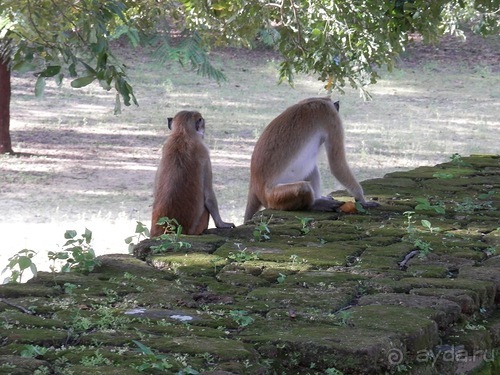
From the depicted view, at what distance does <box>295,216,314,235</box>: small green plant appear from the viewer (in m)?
6.10

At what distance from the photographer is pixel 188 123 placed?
7.11 metres

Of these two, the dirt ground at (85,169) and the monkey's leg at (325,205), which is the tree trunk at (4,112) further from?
the monkey's leg at (325,205)

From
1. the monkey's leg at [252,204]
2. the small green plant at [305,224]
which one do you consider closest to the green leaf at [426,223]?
the small green plant at [305,224]

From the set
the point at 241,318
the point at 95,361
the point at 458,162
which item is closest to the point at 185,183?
the point at 241,318

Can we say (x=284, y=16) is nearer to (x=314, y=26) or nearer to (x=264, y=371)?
(x=314, y=26)

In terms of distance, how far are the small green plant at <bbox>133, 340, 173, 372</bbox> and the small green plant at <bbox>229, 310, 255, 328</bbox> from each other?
0.59m

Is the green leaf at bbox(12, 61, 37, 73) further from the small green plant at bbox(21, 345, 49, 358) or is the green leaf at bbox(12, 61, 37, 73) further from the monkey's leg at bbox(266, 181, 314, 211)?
the monkey's leg at bbox(266, 181, 314, 211)

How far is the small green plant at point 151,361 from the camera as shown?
3.28 m

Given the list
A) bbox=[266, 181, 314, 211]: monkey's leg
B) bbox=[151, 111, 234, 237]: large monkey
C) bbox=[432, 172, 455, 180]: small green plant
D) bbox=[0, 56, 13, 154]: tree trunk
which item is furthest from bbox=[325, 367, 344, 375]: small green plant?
bbox=[0, 56, 13, 154]: tree trunk

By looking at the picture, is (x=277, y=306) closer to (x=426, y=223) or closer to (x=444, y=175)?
(x=426, y=223)

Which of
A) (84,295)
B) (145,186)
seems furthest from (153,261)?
(145,186)

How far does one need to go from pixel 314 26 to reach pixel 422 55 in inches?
925

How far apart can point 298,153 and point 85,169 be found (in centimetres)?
964

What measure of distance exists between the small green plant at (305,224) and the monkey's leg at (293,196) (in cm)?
37
